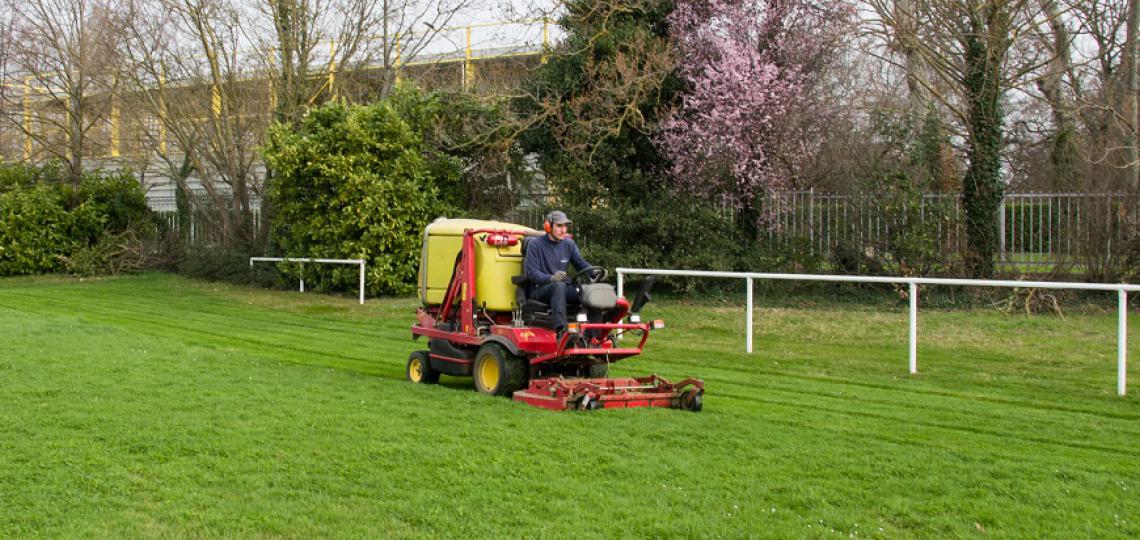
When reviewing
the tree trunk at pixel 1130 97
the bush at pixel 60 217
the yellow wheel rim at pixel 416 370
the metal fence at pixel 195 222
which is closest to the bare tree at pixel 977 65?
the tree trunk at pixel 1130 97

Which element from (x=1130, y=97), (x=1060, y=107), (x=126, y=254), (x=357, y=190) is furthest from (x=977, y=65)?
(x=126, y=254)

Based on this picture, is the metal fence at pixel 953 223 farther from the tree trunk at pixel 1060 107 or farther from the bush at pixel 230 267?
the bush at pixel 230 267

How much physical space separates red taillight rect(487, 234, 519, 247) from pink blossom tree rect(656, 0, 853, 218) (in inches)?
441

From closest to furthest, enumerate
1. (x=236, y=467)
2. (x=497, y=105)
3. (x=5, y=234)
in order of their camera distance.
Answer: (x=236, y=467) < (x=497, y=105) < (x=5, y=234)

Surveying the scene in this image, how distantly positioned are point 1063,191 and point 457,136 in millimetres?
12591

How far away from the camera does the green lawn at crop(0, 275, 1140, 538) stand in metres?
5.90

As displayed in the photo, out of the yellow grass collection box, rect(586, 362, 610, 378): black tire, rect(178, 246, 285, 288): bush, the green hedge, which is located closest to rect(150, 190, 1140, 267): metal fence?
the green hedge

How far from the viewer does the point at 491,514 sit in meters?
6.01

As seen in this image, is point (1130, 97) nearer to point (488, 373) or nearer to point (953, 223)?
point (953, 223)

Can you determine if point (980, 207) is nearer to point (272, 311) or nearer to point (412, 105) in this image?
point (412, 105)

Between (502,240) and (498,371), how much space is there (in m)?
1.38

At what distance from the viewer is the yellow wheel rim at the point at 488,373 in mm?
10398

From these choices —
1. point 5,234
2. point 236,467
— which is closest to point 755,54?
point 236,467

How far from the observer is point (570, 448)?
7.68 meters
